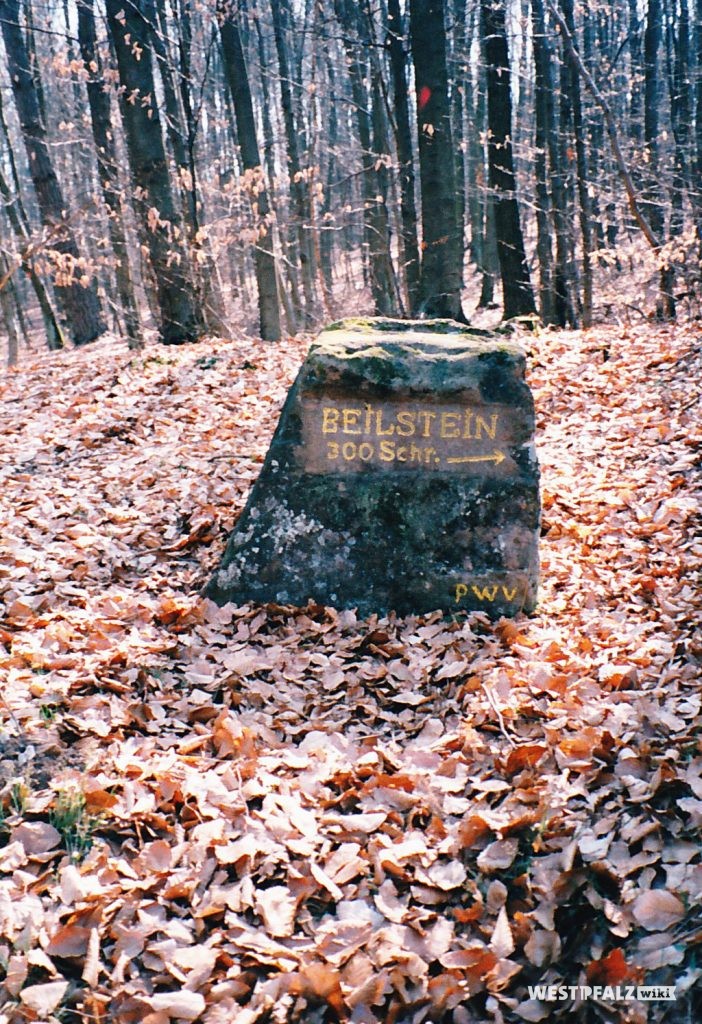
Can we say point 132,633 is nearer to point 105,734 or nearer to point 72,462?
point 105,734

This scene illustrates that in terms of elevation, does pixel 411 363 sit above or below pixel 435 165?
below

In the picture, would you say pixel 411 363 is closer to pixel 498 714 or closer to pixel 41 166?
pixel 498 714

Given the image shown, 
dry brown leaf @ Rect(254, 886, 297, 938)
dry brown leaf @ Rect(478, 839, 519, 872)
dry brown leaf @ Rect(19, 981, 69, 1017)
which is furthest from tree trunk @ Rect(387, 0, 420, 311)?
dry brown leaf @ Rect(19, 981, 69, 1017)

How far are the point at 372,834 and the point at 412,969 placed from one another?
60cm

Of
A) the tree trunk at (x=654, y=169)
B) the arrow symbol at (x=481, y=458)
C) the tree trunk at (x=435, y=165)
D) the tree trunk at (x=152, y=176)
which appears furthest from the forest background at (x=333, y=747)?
the tree trunk at (x=654, y=169)

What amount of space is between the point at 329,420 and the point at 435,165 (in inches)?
208

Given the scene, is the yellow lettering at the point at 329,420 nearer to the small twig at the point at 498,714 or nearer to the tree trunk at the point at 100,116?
the small twig at the point at 498,714

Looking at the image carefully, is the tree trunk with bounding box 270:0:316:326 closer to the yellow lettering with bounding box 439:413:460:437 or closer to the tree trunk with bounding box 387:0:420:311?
the tree trunk with bounding box 387:0:420:311

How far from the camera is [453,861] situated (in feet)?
9.27

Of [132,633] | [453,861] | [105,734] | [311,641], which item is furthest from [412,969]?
[132,633]

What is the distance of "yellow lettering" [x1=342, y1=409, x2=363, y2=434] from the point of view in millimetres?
4797

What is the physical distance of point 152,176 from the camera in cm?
1019

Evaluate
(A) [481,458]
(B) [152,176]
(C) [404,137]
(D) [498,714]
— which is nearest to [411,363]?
(A) [481,458]

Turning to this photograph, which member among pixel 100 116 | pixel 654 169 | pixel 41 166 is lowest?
pixel 654 169
